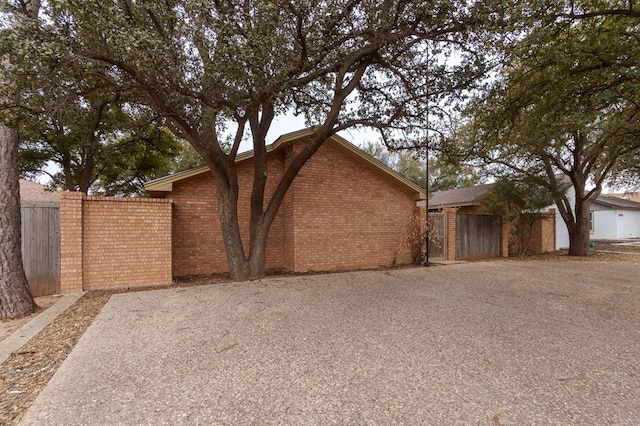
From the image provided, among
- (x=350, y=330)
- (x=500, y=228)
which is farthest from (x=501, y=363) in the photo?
(x=500, y=228)

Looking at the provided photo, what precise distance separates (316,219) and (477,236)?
724cm

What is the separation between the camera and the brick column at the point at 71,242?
244 inches

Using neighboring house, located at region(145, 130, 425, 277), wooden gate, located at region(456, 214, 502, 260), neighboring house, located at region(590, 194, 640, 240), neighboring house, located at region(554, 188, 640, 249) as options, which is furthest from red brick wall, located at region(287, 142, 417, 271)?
neighboring house, located at region(590, 194, 640, 240)

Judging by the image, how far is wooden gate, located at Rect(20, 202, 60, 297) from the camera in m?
6.14

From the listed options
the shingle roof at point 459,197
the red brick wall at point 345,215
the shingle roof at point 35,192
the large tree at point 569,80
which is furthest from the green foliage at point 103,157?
the shingle roof at point 459,197

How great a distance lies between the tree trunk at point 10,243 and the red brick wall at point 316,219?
3.30m

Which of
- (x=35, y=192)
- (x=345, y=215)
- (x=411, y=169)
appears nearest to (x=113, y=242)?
(x=345, y=215)

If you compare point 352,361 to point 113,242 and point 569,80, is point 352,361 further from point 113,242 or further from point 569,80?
point 569,80

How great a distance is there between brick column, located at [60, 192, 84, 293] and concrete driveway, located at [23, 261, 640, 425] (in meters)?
1.17

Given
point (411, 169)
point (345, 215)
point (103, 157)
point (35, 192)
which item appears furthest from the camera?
point (411, 169)

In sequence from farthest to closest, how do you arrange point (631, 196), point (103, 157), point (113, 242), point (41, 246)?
1. point (631, 196)
2. point (103, 157)
3. point (113, 242)
4. point (41, 246)

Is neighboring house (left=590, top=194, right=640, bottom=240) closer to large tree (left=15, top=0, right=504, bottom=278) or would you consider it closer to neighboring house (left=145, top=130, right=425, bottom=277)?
neighboring house (left=145, top=130, right=425, bottom=277)

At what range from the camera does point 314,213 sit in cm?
942

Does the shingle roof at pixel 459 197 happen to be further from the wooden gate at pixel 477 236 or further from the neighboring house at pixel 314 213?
the neighboring house at pixel 314 213
